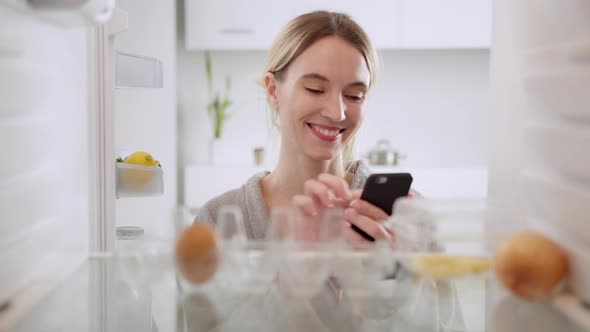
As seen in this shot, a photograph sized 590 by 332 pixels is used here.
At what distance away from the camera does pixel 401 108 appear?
3.84m

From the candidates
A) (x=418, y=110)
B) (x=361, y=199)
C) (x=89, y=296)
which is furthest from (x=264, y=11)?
(x=89, y=296)

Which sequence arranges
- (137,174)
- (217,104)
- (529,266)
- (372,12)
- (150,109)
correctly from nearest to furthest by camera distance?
(529,266) < (137,174) < (150,109) < (372,12) < (217,104)

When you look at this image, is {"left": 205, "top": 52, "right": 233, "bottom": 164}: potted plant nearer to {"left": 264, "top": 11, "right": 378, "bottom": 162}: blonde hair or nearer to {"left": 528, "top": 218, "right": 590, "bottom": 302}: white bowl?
{"left": 264, "top": 11, "right": 378, "bottom": 162}: blonde hair

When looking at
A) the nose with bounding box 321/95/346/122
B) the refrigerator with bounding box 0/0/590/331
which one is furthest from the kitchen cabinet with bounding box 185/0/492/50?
the refrigerator with bounding box 0/0/590/331

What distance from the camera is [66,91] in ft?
2.99

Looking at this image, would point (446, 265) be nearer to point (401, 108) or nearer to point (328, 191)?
point (328, 191)

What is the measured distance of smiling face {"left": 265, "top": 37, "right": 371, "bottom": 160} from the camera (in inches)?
54.7

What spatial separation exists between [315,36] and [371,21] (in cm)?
201

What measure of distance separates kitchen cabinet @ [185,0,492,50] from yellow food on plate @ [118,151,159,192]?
2037mm

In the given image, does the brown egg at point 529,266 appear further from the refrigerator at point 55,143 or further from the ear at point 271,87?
the ear at point 271,87

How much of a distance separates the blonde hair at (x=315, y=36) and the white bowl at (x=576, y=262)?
80 centimetres

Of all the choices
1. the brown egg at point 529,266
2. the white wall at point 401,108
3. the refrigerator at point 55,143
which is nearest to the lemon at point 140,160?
the refrigerator at point 55,143

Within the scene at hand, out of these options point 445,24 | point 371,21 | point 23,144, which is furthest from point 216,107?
point 23,144

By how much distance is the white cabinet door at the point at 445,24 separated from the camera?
3.40m
